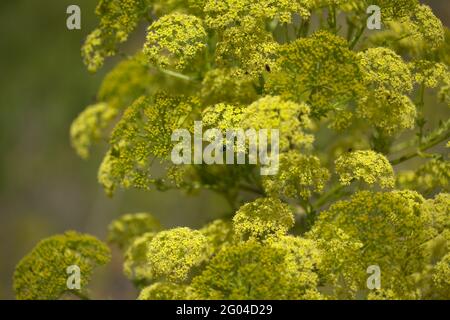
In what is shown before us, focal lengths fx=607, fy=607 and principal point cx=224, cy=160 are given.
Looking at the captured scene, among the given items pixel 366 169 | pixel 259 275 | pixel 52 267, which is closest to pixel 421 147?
pixel 366 169

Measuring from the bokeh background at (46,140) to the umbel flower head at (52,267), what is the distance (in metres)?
5.42

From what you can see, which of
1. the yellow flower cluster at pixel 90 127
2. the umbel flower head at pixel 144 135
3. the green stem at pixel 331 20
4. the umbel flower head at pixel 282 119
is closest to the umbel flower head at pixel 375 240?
the umbel flower head at pixel 282 119

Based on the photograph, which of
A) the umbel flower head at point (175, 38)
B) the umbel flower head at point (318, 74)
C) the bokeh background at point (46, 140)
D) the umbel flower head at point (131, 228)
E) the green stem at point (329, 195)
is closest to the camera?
the umbel flower head at point (318, 74)

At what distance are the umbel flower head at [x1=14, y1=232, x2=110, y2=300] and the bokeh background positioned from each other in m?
5.42

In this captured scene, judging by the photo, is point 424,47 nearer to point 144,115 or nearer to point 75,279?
point 144,115

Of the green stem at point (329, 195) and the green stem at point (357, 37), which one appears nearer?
the green stem at point (357, 37)

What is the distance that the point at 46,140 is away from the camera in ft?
31.3

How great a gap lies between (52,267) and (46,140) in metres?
6.97

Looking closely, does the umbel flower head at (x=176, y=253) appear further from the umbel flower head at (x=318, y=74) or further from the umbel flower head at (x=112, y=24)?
the umbel flower head at (x=112, y=24)

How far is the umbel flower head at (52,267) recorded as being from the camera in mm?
2893

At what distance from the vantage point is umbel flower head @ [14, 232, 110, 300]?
2893mm

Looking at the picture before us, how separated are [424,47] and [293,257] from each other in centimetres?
141
